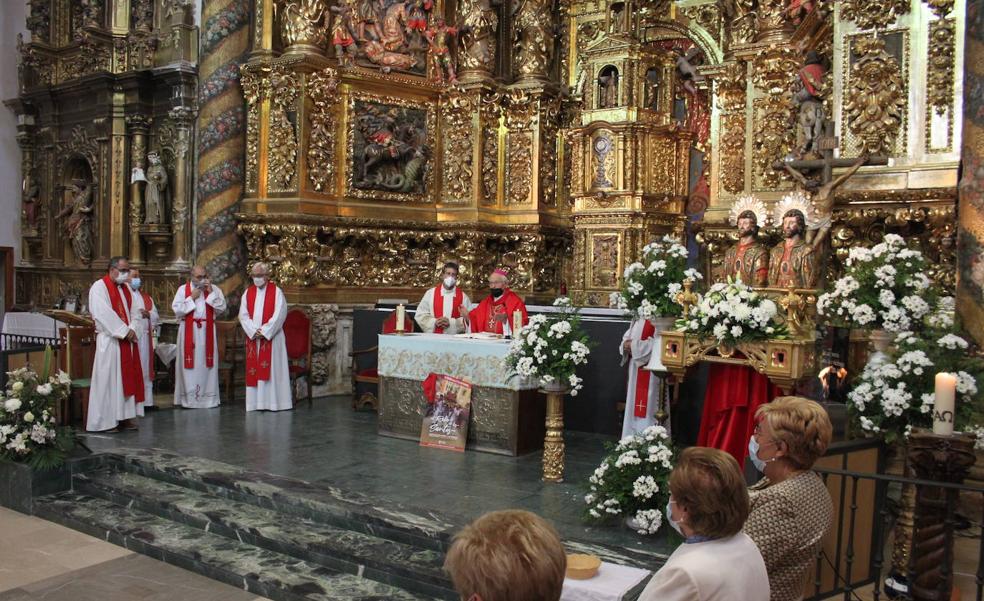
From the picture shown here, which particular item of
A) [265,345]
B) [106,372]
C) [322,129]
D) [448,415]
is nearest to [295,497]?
[448,415]

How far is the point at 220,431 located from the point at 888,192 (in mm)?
7942

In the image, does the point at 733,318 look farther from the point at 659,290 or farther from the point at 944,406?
the point at 944,406

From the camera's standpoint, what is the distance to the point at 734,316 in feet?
22.0

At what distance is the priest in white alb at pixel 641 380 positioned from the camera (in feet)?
28.3

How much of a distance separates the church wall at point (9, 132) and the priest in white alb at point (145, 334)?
6.13 meters

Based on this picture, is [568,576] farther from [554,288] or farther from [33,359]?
[554,288]

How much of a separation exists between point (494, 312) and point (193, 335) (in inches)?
172

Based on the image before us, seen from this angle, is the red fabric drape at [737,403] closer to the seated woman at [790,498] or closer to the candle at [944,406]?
the candle at [944,406]

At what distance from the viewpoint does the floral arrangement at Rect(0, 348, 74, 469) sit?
321 inches

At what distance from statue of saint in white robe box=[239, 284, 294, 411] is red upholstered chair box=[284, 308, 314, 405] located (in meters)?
0.44

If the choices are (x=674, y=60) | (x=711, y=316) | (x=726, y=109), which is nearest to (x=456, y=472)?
(x=711, y=316)

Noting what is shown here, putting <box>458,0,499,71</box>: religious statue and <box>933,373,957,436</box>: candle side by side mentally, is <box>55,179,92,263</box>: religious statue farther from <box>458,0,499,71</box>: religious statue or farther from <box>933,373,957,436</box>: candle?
<box>933,373,957,436</box>: candle

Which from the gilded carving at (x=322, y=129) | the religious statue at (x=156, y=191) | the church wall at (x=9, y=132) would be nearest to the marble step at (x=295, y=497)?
the gilded carving at (x=322, y=129)

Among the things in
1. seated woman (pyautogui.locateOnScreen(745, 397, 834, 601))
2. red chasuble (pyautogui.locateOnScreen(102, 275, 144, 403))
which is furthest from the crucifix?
red chasuble (pyautogui.locateOnScreen(102, 275, 144, 403))
